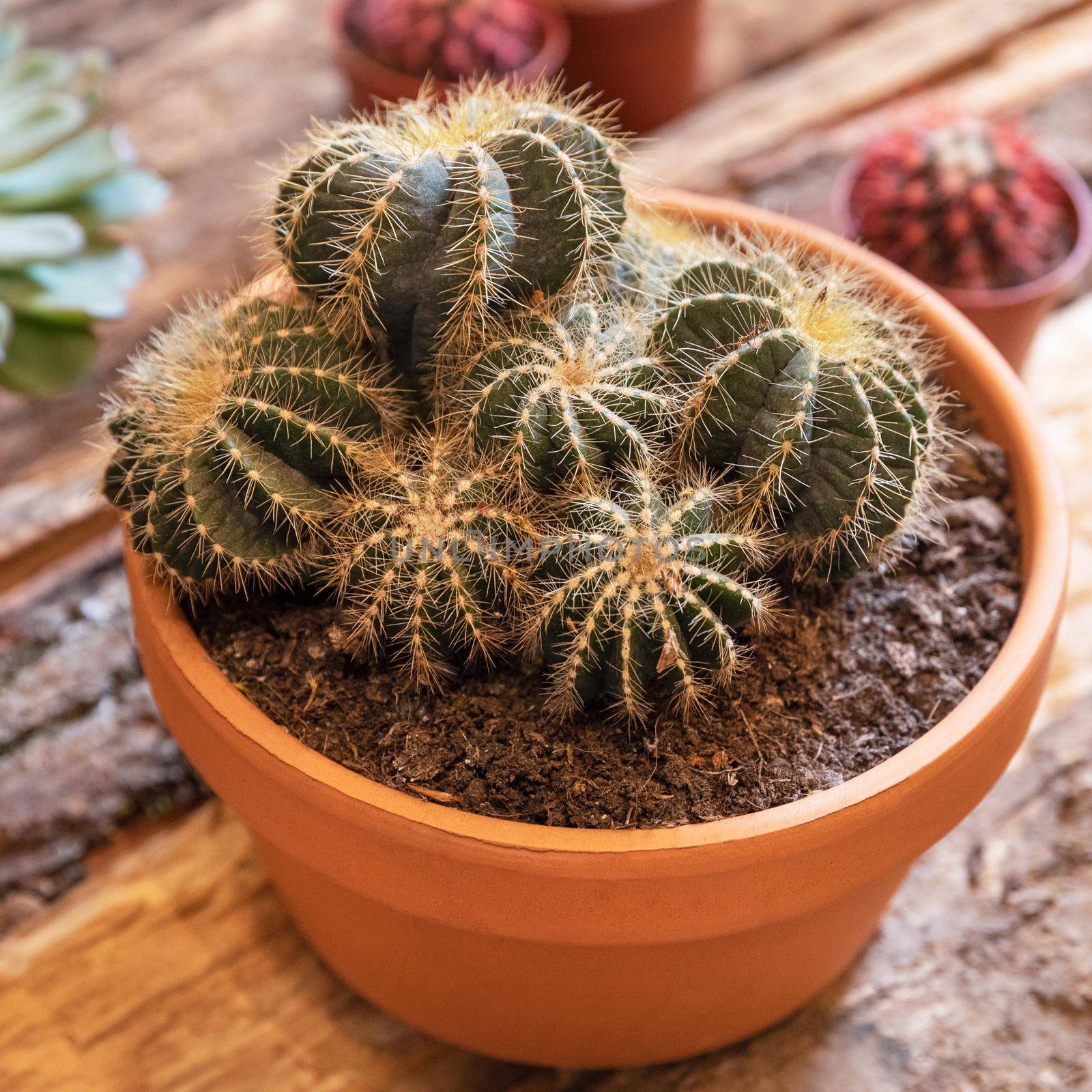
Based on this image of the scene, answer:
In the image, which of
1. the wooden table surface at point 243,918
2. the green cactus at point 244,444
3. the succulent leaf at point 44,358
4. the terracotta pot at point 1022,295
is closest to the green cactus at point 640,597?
the green cactus at point 244,444

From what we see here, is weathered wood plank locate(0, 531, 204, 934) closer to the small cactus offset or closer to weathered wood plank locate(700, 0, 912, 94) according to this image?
the small cactus offset

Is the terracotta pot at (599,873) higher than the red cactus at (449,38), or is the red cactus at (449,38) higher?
the red cactus at (449,38)

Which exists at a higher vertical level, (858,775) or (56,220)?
(56,220)

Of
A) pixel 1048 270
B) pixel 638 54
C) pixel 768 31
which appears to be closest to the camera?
pixel 1048 270

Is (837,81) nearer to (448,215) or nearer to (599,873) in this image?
(448,215)

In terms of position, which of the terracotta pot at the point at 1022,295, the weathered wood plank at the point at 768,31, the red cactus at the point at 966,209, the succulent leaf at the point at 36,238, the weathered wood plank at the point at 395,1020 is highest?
the succulent leaf at the point at 36,238

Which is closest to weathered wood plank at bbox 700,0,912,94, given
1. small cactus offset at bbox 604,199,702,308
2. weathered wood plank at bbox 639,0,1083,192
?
weathered wood plank at bbox 639,0,1083,192

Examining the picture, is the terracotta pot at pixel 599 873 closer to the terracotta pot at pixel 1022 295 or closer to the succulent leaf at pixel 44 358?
the terracotta pot at pixel 1022 295

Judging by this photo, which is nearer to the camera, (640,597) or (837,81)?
(640,597)

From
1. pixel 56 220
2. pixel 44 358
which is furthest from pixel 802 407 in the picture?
pixel 44 358
